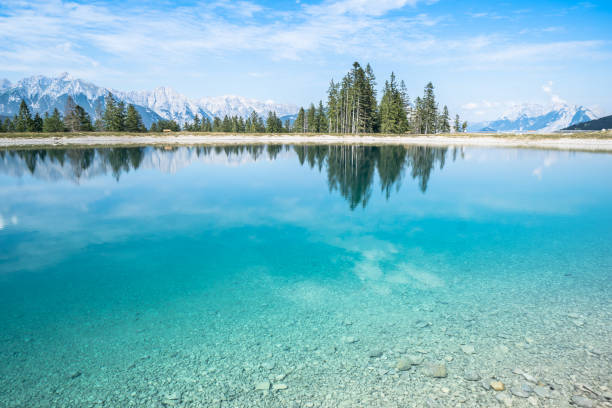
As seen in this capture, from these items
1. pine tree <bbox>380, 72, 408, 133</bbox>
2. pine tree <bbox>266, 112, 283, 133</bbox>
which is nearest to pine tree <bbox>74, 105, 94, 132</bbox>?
pine tree <bbox>266, 112, 283, 133</bbox>

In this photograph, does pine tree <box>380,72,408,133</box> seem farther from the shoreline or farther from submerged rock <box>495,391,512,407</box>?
submerged rock <box>495,391,512,407</box>

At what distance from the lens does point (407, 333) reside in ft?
21.1

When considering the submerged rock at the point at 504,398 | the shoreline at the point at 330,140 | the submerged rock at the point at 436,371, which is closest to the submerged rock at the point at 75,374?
the submerged rock at the point at 436,371

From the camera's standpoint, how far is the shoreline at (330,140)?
7369 cm

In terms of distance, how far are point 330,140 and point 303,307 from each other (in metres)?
83.8

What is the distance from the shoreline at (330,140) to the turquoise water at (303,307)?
69849mm

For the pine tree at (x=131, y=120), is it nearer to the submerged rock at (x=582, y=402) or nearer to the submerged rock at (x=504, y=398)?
the submerged rock at (x=504, y=398)

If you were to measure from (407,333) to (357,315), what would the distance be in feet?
3.56

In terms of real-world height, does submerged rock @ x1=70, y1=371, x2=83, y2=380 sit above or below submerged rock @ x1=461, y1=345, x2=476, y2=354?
above

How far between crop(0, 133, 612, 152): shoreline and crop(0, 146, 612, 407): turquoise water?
6985 centimetres

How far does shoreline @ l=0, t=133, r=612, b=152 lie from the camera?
2901 inches

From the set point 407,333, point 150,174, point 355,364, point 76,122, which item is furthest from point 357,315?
point 76,122

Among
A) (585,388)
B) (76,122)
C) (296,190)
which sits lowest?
(585,388)

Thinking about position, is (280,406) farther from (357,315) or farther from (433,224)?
(433,224)
